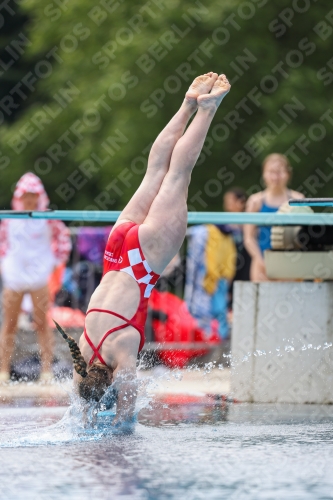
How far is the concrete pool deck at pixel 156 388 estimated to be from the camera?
7383 mm

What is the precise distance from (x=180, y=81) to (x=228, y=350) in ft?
13.9

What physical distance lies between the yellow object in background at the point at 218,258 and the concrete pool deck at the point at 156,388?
2.57 meters

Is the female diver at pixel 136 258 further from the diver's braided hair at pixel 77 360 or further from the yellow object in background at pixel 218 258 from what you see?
the yellow object in background at pixel 218 258

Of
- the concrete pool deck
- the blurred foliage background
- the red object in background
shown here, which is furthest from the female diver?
the blurred foliage background

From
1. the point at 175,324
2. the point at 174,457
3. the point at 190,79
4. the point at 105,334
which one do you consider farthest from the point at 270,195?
the point at 174,457

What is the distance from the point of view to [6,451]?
4586mm

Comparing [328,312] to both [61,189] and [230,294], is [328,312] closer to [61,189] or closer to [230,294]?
[230,294]

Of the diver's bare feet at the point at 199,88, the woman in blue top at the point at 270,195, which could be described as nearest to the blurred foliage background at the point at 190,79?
the woman in blue top at the point at 270,195

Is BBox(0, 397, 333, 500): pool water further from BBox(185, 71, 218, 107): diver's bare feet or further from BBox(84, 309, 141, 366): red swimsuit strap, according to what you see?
BBox(185, 71, 218, 107): diver's bare feet

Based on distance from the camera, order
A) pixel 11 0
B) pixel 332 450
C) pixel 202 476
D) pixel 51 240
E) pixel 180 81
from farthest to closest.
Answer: pixel 11 0 < pixel 180 81 < pixel 51 240 < pixel 332 450 < pixel 202 476

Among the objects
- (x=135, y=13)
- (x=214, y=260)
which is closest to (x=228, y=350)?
(x=214, y=260)

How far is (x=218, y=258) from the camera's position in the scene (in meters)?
11.6

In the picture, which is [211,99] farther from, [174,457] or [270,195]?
[270,195]

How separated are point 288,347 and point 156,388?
4.64ft
